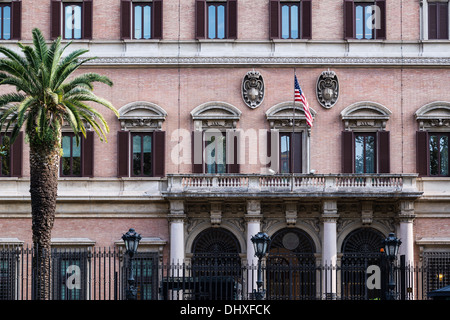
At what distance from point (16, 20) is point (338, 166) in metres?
14.7

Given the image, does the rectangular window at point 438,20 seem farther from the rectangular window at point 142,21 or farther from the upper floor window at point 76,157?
the upper floor window at point 76,157

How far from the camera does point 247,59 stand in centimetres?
4444

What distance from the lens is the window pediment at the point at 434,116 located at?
44000mm

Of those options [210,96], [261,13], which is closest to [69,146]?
[210,96]

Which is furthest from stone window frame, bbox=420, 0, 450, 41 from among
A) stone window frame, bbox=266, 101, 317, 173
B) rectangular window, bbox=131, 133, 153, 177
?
rectangular window, bbox=131, 133, 153, 177

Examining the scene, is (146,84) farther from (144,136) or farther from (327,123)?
(327,123)

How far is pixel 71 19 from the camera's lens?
44875 millimetres

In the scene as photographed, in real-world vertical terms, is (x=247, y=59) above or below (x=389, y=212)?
above

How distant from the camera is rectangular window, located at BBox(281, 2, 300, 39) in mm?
44750

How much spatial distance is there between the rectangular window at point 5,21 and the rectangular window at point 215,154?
30.9 feet

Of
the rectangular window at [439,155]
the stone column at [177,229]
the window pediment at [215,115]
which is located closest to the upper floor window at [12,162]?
the stone column at [177,229]

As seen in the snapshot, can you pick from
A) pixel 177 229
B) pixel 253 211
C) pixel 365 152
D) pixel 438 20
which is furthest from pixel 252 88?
pixel 438 20

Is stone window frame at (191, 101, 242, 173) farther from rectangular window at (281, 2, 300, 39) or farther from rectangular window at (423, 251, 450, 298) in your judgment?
rectangular window at (423, 251, 450, 298)

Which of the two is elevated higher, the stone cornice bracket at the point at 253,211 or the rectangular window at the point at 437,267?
the stone cornice bracket at the point at 253,211
